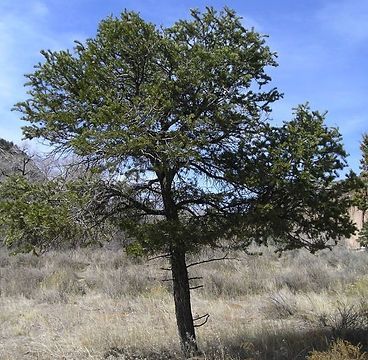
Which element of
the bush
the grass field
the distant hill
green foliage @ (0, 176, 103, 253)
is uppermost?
the distant hill

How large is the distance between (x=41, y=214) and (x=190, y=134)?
2.16 m

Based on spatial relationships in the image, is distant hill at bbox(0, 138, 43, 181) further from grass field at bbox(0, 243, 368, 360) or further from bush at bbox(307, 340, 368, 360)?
bush at bbox(307, 340, 368, 360)

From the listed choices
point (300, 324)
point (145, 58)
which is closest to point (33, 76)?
point (145, 58)

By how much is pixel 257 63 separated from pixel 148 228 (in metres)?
2.74

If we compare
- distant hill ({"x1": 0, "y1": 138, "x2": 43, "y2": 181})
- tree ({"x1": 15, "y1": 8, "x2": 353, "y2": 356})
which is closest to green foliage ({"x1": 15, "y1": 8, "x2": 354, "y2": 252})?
tree ({"x1": 15, "y1": 8, "x2": 353, "y2": 356})

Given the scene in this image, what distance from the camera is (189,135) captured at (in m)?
6.50

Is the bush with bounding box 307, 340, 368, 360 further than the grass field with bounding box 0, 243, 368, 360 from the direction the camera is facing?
No

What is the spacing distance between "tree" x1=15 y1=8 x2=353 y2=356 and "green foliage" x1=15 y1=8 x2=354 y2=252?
17 mm

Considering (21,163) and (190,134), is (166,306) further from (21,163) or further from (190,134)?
(190,134)

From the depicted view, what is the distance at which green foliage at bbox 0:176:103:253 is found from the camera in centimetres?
642

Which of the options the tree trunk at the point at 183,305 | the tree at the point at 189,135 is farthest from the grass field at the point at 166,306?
the tree at the point at 189,135

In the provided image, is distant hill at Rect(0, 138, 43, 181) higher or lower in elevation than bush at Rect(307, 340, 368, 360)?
higher

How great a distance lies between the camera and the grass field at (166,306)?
903 centimetres

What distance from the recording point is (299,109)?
22.8 ft
